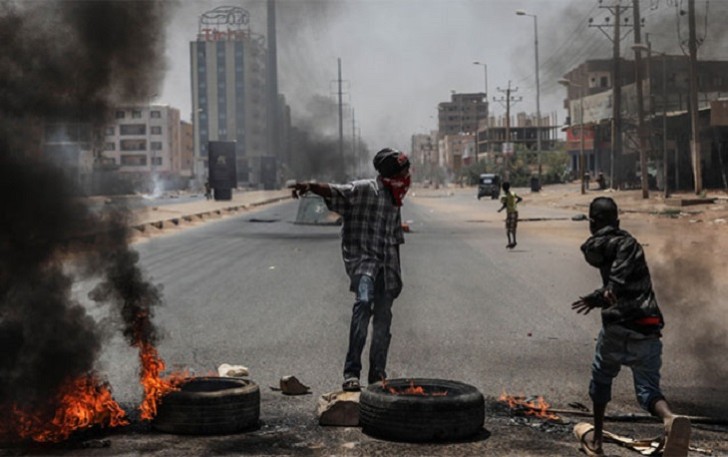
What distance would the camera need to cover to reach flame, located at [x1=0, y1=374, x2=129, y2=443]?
19.7ft

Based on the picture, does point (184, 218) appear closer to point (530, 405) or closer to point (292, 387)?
point (292, 387)

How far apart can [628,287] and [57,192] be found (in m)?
4.08

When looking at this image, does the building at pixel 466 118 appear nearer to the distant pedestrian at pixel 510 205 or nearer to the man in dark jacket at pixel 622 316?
the distant pedestrian at pixel 510 205

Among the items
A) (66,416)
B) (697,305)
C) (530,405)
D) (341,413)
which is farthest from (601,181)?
(66,416)

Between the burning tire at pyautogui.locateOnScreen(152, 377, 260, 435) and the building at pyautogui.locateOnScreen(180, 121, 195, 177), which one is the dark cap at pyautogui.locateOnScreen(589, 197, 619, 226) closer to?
the burning tire at pyautogui.locateOnScreen(152, 377, 260, 435)

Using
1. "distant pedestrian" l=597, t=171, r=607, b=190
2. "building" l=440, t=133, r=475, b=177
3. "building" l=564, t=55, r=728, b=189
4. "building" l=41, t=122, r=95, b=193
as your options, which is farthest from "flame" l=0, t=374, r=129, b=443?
"building" l=440, t=133, r=475, b=177

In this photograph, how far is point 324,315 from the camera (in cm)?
1239

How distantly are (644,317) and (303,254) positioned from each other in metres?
18.2

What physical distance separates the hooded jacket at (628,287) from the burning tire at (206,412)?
→ 234cm

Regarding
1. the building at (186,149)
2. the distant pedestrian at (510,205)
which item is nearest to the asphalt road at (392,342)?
the distant pedestrian at (510,205)

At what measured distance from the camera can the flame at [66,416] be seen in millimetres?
6004

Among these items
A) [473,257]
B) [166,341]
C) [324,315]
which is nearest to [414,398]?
[166,341]

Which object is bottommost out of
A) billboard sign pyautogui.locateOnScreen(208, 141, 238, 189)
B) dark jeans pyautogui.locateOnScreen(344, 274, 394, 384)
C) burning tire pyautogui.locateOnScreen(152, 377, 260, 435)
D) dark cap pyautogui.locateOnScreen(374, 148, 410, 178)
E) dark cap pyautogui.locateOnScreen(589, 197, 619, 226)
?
burning tire pyautogui.locateOnScreen(152, 377, 260, 435)

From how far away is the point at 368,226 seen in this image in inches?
279
